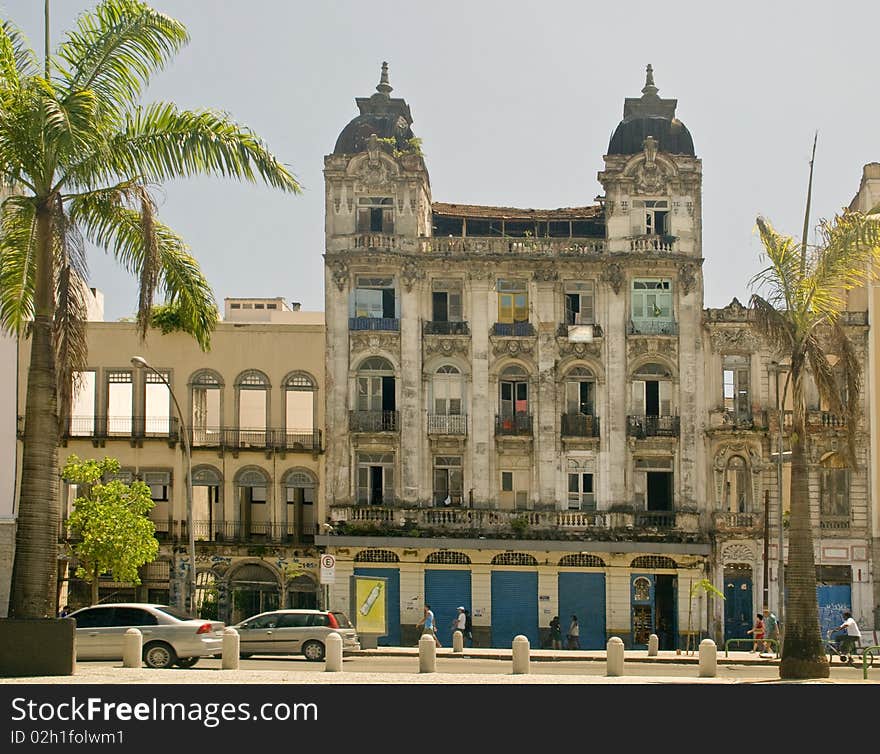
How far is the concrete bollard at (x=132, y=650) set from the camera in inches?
1221

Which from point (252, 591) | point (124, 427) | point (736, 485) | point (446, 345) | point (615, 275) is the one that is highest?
point (615, 275)

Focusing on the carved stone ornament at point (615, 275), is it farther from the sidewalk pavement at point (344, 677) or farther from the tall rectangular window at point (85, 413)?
the tall rectangular window at point (85, 413)

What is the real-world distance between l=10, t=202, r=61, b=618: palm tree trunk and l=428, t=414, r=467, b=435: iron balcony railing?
32390mm

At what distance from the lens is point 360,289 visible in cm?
5778

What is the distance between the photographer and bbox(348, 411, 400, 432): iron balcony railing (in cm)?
5703

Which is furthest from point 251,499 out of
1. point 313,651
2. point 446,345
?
point 313,651

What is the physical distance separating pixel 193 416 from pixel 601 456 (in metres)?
15.5

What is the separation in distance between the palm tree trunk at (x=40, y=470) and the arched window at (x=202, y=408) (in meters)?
32.2

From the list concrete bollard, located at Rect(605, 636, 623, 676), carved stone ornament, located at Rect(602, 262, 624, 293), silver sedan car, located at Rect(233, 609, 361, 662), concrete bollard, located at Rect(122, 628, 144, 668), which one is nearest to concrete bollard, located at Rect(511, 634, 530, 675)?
concrete bollard, located at Rect(605, 636, 623, 676)

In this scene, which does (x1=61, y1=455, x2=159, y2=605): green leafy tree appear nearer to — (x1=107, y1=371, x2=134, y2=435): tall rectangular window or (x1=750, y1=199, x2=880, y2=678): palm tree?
(x1=107, y1=371, x2=134, y2=435): tall rectangular window

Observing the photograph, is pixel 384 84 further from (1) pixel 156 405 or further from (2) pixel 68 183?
(2) pixel 68 183

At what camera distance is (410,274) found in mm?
57438

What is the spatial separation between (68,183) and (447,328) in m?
32.5

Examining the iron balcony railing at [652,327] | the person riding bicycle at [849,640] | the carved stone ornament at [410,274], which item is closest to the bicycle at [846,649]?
the person riding bicycle at [849,640]
